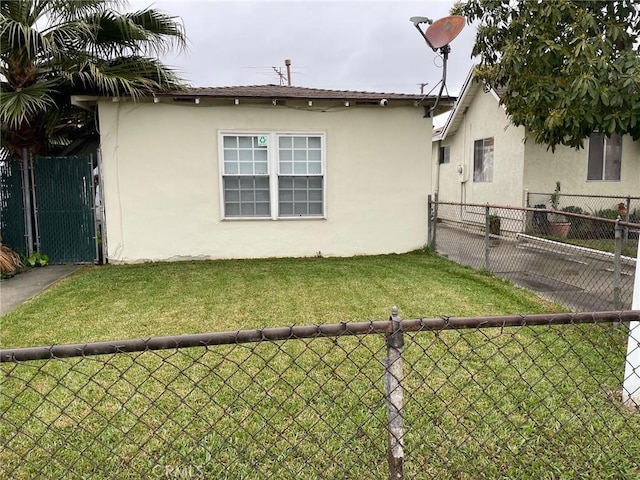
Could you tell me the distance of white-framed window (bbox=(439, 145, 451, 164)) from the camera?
16.1m

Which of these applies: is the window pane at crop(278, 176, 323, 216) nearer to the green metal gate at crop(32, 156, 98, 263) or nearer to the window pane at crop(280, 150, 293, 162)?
the window pane at crop(280, 150, 293, 162)

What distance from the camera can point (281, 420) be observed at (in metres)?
2.81

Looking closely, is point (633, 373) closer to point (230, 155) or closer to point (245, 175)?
point (245, 175)

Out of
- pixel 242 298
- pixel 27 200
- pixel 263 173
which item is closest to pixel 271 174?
pixel 263 173

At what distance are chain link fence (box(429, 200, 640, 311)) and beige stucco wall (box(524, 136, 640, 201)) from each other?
101 cm

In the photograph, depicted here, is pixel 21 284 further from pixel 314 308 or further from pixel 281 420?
pixel 281 420

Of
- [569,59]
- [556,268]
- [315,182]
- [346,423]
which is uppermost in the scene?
[569,59]

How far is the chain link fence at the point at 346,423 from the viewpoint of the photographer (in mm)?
2287

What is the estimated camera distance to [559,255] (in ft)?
25.3

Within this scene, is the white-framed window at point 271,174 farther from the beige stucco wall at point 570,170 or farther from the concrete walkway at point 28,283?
the beige stucco wall at point 570,170

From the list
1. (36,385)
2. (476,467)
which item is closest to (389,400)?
(476,467)

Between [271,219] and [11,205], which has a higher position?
Result: [11,205]

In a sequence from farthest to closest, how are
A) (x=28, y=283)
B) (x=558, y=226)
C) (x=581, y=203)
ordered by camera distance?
(x=581, y=203) → (x=558, y=226) → (x=28, y=283)

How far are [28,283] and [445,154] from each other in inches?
545
